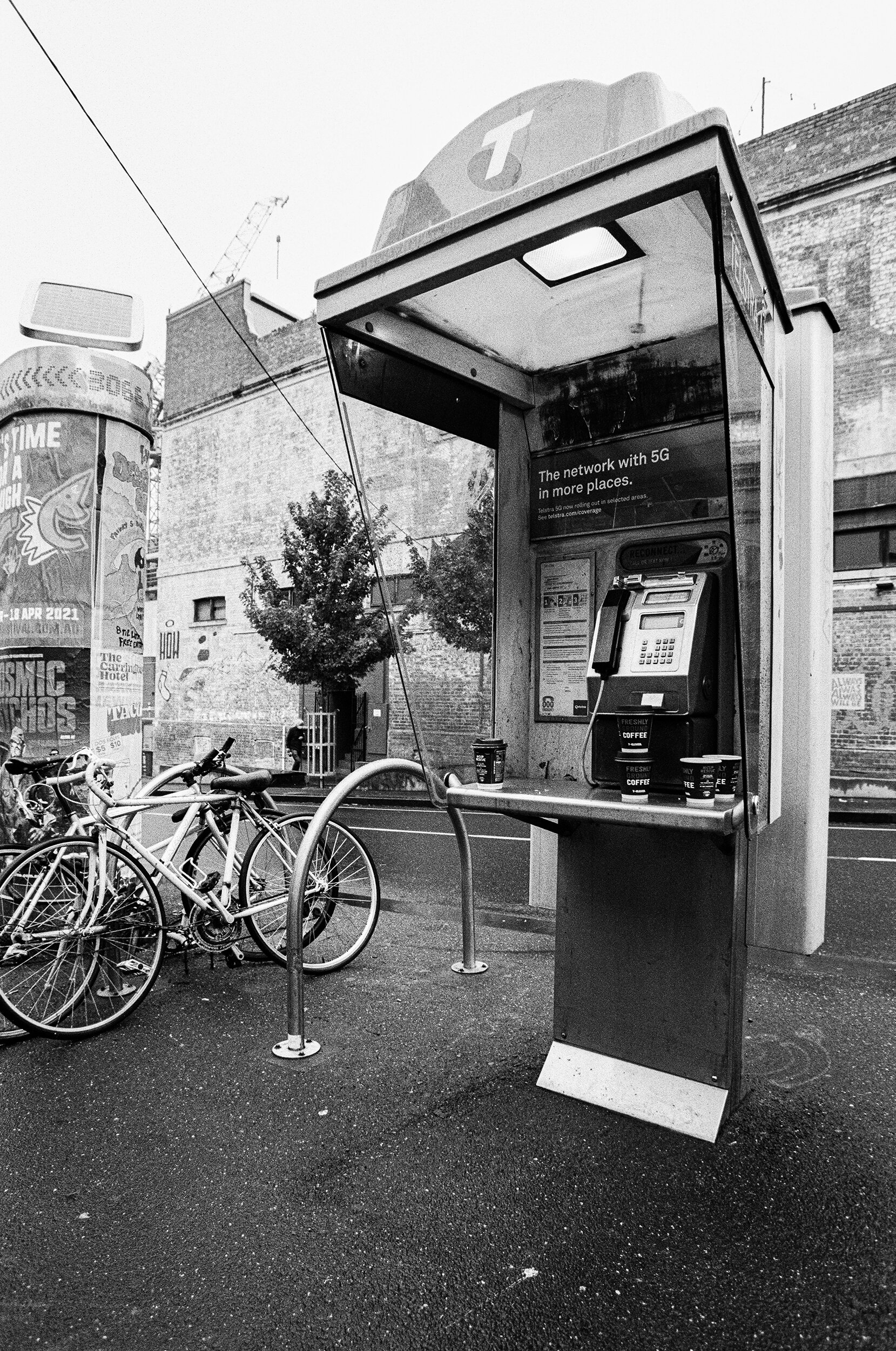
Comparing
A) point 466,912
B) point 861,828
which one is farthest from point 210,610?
point 466,912

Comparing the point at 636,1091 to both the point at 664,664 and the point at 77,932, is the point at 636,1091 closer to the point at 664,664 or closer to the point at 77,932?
the point at 664,664

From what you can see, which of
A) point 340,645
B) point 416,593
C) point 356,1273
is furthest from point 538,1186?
point 340,645

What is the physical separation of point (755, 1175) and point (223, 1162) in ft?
4.87

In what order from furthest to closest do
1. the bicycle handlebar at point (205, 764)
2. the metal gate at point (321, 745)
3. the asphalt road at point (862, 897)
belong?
the metal gate at point (321, 745), the asphalt road at point (862, 897), the bicycle handlebar at point (205, 764)

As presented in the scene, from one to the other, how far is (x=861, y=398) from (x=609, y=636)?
35.8ft

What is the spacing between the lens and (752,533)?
2.57 m

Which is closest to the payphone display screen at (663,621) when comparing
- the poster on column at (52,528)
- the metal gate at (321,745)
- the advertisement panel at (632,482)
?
the advertisement panel at (632,482)

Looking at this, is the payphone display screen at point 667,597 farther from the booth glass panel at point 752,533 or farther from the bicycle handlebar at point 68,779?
the bicycle handlebar at point 68,779

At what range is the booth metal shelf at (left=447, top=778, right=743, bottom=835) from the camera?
2.34 m

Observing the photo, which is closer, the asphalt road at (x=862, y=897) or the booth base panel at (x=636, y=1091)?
the booth base panel at (x=636, y=1091)

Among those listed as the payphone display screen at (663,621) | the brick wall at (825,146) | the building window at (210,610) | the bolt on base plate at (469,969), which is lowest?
the bolt on base plate at (469,969)

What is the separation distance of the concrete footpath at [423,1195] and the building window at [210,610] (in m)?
16.6

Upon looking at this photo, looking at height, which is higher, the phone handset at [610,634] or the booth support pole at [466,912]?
the phone handset at [610,634]

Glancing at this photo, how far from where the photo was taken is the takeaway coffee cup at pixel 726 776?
2479mm
